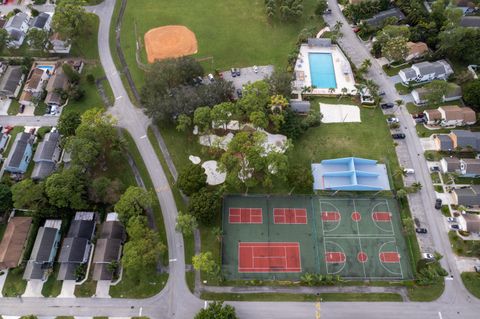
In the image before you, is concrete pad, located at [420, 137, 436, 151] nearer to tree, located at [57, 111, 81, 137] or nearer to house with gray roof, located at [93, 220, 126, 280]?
house with gray roof, located at [93, 220, 126, 280]

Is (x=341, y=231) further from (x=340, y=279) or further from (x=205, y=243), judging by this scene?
(x=205, y=243)

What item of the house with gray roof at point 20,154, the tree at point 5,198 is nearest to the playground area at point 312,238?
the tree at point 5,198

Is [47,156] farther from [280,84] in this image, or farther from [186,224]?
[280,84]

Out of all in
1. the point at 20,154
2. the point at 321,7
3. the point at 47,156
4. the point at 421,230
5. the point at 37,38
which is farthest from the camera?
the point at 321,7

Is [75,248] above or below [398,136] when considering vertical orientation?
below

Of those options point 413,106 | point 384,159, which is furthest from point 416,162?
point 413,106

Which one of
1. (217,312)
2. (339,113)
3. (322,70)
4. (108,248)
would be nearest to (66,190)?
(108,248)

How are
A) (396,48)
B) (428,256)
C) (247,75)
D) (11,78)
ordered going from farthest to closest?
(247,75), (11,78), (396,48), (428,256)
